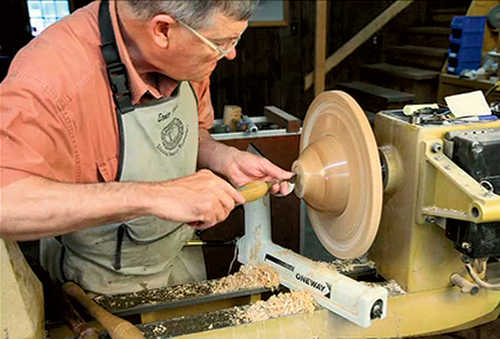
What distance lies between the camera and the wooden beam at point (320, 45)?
4641 millimetres

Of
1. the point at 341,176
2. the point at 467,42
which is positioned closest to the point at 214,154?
the point at 341,176

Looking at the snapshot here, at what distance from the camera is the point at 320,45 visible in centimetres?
493

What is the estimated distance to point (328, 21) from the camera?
5.68m

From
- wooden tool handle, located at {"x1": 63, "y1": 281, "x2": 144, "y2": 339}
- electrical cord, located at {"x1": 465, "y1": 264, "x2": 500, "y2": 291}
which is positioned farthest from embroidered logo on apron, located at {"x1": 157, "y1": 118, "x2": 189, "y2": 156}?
electrical cord, located at {"x1": 465, "y1": 264, "x2": 500, "y2": 291}

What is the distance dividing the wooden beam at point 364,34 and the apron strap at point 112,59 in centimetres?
466

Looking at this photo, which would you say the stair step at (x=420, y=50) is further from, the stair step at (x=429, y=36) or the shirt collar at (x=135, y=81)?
the shirt collar at (x=135, y=81)

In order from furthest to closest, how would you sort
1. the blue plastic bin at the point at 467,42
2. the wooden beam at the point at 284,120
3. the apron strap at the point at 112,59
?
1. the blue plastic bin at the point at 467,42
2. the wooden beam at the point at 284,120
3. the apron strap at the point at 112,59

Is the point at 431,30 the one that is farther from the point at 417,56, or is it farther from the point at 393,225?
the point at 393,225

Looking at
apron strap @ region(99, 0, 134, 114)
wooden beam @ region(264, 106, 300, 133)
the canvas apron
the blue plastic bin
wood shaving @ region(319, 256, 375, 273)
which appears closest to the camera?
apron strap @ region(99, 0, 134, 114)

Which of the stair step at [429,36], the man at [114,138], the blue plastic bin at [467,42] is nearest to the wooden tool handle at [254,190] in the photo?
the man at [114,138]

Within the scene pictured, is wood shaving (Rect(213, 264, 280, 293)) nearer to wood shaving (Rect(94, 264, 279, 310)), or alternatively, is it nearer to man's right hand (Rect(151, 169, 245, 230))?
wood shaving (Rect(94, 264, 279, 310))

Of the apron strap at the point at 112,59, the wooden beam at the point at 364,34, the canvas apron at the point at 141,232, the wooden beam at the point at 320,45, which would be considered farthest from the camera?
the wooden beam at the point at 364,34

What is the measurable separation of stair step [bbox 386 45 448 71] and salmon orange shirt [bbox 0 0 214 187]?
4.14 meters

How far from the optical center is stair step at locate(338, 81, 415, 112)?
457cm
